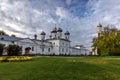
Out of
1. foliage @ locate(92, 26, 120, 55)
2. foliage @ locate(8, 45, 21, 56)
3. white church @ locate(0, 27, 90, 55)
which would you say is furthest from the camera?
white church @ locate(0, 27, 90, 55)

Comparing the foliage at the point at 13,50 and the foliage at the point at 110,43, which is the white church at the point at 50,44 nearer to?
the foliage at the point at 13,50

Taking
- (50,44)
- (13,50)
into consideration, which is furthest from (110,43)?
(50,44)

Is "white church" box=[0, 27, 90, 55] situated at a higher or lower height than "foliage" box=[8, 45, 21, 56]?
higher

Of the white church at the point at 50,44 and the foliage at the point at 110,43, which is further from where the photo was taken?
the white church at the point at 50,44

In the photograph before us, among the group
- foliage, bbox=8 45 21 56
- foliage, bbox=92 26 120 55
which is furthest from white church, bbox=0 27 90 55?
foliage, bbox=92 26 120 55

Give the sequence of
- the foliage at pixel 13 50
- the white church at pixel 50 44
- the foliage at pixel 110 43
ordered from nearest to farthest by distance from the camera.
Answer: the foliage at pixel 13 50, the foliage at pixel 110 43, the white church at pixel 50 44

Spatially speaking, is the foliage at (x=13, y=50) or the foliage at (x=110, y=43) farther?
the foliage at (x=110, y=43)

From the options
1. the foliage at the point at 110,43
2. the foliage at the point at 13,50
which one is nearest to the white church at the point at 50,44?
the foliage at the point at 13,50

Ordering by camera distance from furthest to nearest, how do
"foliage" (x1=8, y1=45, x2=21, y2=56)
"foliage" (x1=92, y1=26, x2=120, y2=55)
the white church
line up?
1. the white church
2. "foliage" (x1=92, y1=26, x2=120, y2=55)
3. "foliage" (x1=8, y1=45, x2=21, y2=56)

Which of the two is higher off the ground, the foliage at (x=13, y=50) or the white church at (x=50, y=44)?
the white church at (x=50, y=44)

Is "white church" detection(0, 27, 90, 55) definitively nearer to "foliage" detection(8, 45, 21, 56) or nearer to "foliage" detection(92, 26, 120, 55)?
"foliage" detection(8, 45, 21, 56)

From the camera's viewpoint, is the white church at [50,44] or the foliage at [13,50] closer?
the foliage at [13,50]

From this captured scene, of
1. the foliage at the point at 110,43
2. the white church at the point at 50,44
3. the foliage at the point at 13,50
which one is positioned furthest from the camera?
the white church at the point at 50,44

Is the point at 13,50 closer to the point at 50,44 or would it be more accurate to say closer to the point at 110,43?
the point at 110,43
